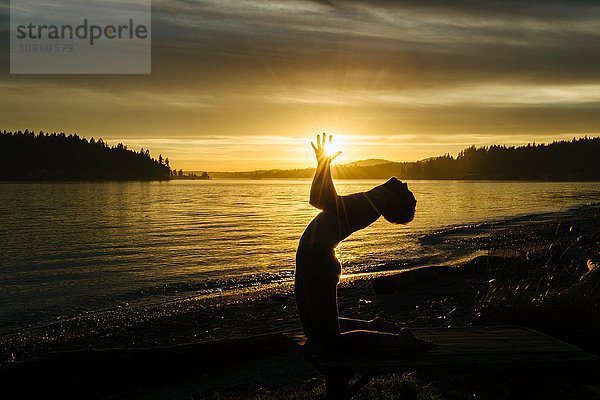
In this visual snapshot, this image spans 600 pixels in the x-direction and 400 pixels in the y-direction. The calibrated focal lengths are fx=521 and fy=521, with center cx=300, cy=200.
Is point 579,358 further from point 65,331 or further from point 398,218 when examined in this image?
point 65,331

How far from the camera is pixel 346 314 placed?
15047 millimetres

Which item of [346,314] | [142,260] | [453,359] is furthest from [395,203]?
[142,260]

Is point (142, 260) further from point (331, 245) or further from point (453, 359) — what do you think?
point (453, 359)

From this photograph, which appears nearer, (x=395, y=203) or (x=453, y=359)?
(x=453, y=359)

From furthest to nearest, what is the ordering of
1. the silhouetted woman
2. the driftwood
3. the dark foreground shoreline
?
the dark foreground shoreline
the silhouetted woman
the driftwood

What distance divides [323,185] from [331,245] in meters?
0.65

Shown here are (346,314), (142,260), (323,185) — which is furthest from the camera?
(142,260)

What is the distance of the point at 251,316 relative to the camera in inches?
600

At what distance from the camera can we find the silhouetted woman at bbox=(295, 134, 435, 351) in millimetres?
5539

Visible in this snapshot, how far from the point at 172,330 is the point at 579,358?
10680 millimetres

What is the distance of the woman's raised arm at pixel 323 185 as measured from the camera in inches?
217

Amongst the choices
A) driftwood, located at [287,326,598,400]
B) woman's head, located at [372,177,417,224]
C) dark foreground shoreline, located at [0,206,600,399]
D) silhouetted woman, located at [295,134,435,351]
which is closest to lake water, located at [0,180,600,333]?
dark foreground shoreline, located at [0,206,600,399]

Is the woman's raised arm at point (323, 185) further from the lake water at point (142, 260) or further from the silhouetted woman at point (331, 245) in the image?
the lake water at point (142, 260)

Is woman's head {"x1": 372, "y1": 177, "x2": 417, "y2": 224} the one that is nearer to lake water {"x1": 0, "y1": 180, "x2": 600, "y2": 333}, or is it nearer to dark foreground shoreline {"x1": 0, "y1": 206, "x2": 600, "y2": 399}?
dark foreground shoreline {"x1": 0, "y1": 206, "x2": 600, "y2": 399}
